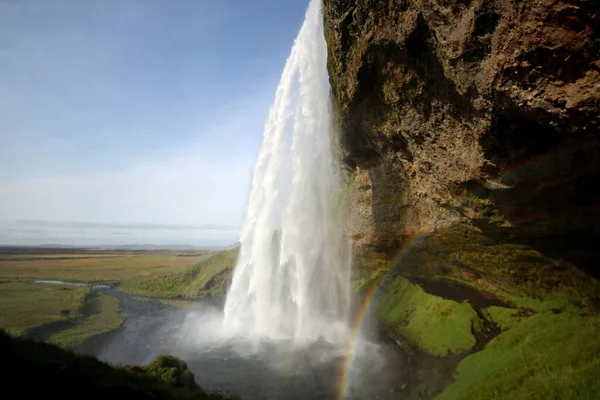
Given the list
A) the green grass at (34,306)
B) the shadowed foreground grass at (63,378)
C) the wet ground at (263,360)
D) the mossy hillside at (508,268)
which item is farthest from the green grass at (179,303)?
the shadowed foreground grass at (63,378)

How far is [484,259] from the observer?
1630cm

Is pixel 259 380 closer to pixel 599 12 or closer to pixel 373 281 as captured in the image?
pixel 373 281

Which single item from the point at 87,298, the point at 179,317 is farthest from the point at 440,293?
the point at 87,298

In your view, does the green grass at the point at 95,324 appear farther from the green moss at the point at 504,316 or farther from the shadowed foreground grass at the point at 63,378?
the green moss at the point at 504,316

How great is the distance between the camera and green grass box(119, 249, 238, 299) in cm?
4703

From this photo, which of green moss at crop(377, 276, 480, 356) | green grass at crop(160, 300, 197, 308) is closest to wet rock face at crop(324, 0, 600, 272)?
green moss at crop(377, 276, 480, 356)

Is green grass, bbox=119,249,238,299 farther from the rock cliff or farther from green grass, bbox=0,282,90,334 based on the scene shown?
the rock cliff

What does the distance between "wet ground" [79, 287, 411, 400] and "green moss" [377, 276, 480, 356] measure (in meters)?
1.65

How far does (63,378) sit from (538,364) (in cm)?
1424

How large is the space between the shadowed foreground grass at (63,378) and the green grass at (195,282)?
35.8 metres

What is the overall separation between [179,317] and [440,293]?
85.1 feet

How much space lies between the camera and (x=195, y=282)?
166ft

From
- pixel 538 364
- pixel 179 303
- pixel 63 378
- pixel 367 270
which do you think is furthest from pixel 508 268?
pixel 179 303

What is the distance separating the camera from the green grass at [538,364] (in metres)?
9.43
